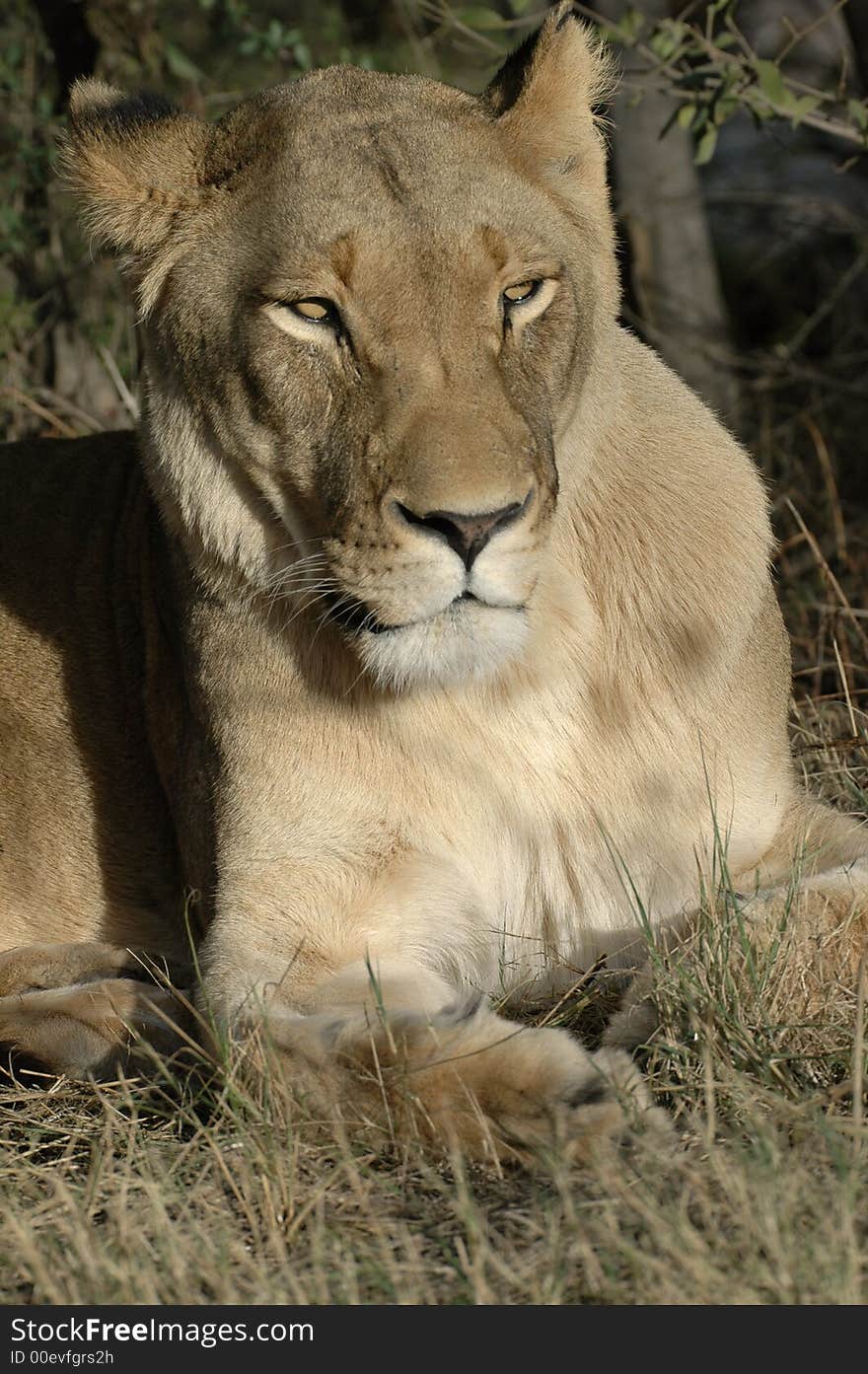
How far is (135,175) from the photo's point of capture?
96.2 inches

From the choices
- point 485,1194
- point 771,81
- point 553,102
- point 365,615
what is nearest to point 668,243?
point 771,81

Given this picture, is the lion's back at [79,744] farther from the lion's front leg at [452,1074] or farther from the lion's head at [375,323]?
the lion's front leg at [452,1074]

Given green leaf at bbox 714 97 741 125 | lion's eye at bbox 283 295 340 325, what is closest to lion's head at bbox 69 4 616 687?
lion's eye at bbox 283 295 340 325

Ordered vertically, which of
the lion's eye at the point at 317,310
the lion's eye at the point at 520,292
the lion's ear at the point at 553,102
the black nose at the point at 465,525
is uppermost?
the lion's ear at the point at 553,102

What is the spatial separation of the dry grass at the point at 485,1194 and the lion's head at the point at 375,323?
0.59 m

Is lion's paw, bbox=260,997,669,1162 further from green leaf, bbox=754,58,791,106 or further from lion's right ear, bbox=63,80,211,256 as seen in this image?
green leaf, bbox=754,58,791,106

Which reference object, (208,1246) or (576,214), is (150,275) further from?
(208,1246)

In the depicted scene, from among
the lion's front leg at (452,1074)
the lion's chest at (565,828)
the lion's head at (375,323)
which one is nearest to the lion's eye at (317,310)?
the lion's head at (375,323)

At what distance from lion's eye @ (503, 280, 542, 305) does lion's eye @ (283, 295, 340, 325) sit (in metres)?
0.23

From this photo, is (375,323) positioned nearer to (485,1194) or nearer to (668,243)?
(485,1194)

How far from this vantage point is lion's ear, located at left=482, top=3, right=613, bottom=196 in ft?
8.18

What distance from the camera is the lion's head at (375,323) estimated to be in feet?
6.89

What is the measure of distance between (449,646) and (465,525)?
19cm
